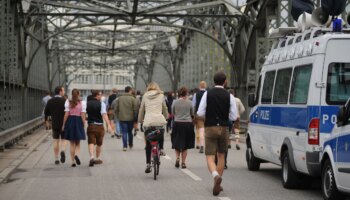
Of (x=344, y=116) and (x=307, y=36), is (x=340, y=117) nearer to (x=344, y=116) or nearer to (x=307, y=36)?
(x=344, y=116)

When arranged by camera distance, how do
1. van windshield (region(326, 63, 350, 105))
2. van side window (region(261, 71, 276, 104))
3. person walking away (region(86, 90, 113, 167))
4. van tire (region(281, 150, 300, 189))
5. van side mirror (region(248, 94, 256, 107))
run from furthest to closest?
person walking away (region(86, 90, 113, 167))
van side mirror (region(248, 94, 256, 107))
van side window (region(261, 71, 276, 104))
van tire (region(281, 150, 300, 189))
van windshield (region(326, 63, 350, 105))

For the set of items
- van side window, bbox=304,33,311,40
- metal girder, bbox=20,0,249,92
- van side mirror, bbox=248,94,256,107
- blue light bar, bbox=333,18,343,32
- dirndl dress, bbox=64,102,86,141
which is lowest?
dirndl dress, bbox=64,102,86,141

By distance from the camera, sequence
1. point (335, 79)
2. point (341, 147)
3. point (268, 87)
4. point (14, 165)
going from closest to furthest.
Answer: point (341, 147) → point (335, 79) → point (268, 87) → point (14, 165)

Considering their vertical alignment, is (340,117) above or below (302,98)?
below

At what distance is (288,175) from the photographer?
11.9 m

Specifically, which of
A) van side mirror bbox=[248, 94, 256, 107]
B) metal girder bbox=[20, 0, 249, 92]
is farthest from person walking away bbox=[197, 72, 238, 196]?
metal girder bbox=[20, 0, 249, 92]

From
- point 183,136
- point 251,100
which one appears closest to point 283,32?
point 251,100

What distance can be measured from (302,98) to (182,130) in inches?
191

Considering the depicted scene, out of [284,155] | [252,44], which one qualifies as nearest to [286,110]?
[284,155]

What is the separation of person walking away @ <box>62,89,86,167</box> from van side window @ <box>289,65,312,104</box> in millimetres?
5952

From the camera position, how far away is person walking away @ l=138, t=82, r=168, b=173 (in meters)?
14.1

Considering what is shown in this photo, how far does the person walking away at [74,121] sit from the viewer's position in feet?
54.3

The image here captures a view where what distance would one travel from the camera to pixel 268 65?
14.1 metres

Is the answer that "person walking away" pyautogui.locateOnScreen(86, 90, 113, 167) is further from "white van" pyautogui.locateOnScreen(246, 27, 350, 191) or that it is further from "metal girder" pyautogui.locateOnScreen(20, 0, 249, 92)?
"metal girder" pyautogui.locateOnScreen(20, 0, 249, 92)
